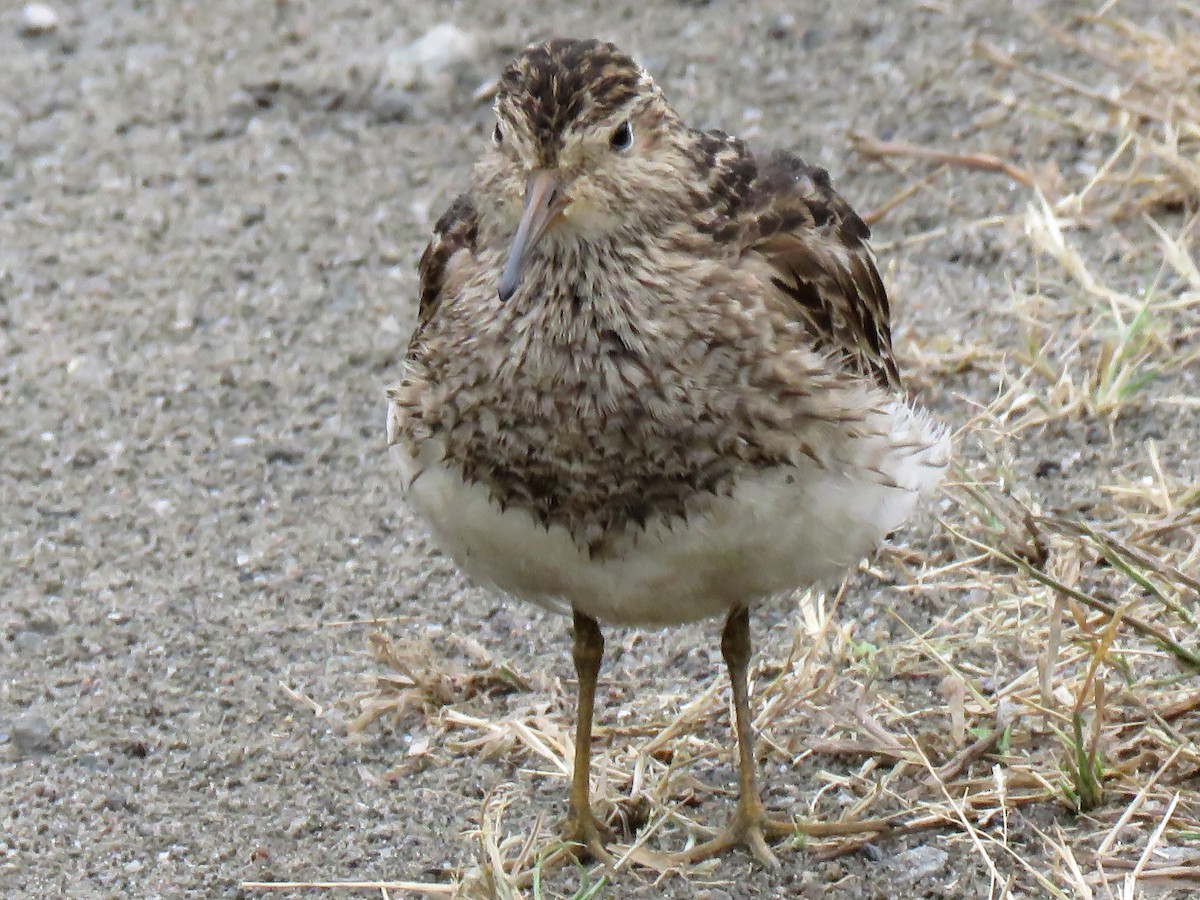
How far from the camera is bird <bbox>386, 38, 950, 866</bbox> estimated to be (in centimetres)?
369

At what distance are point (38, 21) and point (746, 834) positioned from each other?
210 inches

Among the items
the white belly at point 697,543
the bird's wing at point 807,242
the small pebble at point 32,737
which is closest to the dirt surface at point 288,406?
the small pebble at point 32,737

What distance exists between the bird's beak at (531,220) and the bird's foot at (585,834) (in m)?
1.21

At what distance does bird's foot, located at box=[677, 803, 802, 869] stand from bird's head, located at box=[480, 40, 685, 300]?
1289 millimetres

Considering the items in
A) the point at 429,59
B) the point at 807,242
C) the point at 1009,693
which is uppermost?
the point at 807,242

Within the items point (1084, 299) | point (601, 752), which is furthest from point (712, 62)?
point (601, 752)

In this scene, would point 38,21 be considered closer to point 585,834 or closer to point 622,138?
point 622,138

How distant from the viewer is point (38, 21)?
8.06 meters

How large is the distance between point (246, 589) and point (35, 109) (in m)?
3.16

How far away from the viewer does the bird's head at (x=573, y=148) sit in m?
3.64

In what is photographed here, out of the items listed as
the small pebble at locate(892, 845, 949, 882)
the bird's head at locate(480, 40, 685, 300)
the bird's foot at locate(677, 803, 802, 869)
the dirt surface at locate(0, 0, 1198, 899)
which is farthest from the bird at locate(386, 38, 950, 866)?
the dirt surface at locate(0, 0, 1198, 899)

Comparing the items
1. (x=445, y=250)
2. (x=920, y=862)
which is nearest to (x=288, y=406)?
(x=445, y=250)

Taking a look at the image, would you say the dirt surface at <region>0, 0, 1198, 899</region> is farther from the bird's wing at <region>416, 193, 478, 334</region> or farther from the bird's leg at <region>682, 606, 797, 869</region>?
the bird's wing at <region>416, 193, 478, 334</region>

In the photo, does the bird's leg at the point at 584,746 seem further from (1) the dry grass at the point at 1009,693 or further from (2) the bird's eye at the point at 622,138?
(2) the bird's eye at the point at 622,138
